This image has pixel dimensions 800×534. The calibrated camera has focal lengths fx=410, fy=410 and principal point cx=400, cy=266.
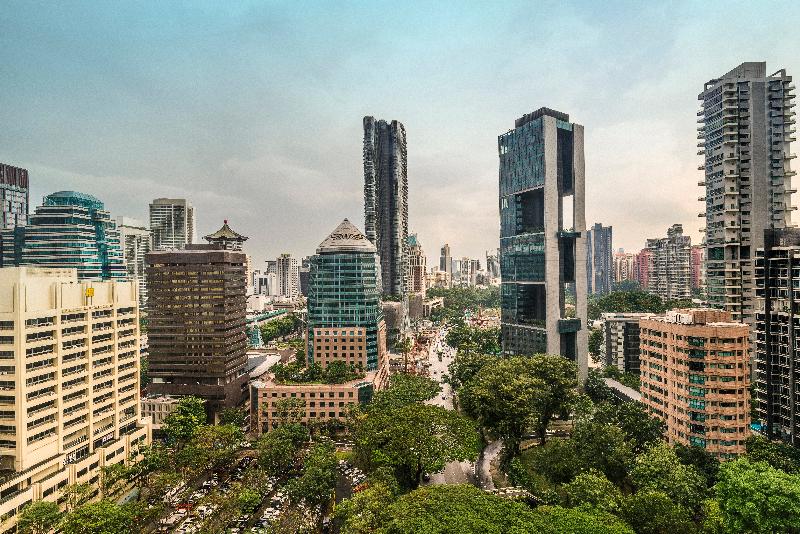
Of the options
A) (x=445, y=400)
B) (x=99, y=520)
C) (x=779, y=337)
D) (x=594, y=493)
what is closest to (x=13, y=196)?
(x=99, y=520)

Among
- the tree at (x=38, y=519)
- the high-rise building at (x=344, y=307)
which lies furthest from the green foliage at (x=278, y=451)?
the high-rise building at (x=344, y=307)

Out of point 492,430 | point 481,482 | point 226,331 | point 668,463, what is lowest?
point 481,482

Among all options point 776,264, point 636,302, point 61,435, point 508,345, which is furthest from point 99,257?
point 636,302

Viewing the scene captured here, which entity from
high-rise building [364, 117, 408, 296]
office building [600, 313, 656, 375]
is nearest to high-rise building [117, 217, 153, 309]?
high-rise building [364, 117, 408, 296]

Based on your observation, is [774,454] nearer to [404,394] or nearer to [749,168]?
[404,394]

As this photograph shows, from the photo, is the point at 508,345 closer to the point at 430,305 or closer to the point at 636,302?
the point at 636,302
